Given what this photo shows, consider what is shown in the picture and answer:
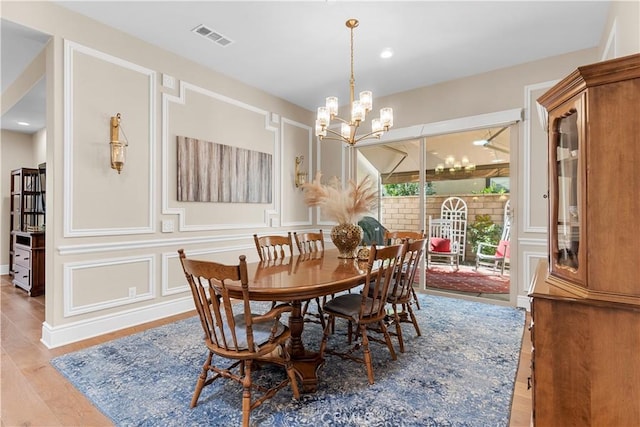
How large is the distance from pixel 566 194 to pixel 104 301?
360 cm

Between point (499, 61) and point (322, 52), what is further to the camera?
point (499, 61)

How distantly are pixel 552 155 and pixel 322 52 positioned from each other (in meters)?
2.70

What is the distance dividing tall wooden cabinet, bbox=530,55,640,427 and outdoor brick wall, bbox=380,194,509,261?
2.97 metres

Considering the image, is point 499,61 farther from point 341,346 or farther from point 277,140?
point 341,346

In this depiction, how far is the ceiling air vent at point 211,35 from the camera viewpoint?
2982mm

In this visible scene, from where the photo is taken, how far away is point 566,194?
4.36 ft

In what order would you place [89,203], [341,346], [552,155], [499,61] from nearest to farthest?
1. [552,155]
2. [341,346]
3. [89,203]
4. [499,61]

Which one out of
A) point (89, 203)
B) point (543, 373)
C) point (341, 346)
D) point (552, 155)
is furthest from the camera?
point (89, 203)

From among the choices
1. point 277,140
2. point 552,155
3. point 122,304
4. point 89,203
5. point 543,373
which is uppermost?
point 277,140

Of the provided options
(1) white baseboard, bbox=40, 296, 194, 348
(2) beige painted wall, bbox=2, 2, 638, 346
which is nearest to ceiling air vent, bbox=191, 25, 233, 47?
(2) beige painted wall, bbox=2, 2, 638, 346

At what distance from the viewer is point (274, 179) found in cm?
464

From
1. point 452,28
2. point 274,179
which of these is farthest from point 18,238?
point 452,28

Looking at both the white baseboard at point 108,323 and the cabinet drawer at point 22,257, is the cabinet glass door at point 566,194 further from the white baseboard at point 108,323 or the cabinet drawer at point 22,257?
the cabinet drawer at point 22,257

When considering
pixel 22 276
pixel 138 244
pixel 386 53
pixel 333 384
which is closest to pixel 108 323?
pixel 138 244
